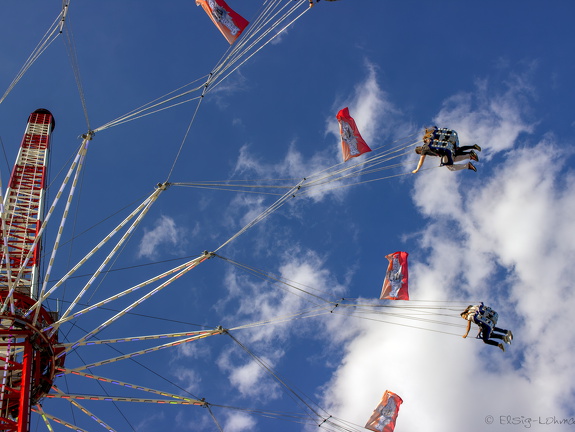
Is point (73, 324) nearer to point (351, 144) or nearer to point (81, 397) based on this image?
point (81, 397)

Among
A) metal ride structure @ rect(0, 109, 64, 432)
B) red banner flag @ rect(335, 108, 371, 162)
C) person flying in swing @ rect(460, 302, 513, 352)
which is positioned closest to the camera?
metal ride structure @ rect(0, 109, 64, 432)

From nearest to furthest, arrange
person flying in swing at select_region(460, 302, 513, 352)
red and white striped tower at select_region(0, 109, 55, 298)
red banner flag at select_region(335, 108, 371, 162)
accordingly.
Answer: person flying in swing at select_region(460, 302, 513, 352) → red banner flag at select_region(335, 108, 371, 162) → red and white striped tower at select_region(0, 109, 55, 298)

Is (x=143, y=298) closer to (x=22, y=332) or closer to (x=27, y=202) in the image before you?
(x=22, y=332)

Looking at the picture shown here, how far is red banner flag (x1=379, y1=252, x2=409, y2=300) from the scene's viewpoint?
3769cm

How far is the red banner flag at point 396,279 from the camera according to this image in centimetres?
3769

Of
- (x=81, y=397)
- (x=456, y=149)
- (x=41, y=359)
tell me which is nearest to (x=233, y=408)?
(x=81, y=397)

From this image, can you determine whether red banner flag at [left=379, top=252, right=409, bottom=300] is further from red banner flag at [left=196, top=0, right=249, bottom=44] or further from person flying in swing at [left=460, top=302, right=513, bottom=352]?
red banner flag at [left=196, top=0, right=249, bottom=44]

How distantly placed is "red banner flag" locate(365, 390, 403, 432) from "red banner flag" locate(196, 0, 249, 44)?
78.6ft

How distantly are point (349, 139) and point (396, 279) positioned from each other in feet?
30.3

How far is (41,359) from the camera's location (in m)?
32.1

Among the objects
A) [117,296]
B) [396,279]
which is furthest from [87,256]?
[396,279]

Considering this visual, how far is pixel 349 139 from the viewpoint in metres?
37.1

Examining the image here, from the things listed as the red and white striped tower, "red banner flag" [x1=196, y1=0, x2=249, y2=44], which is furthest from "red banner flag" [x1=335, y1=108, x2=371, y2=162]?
the red and white striped tower

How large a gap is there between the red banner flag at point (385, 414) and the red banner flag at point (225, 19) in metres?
24.0
